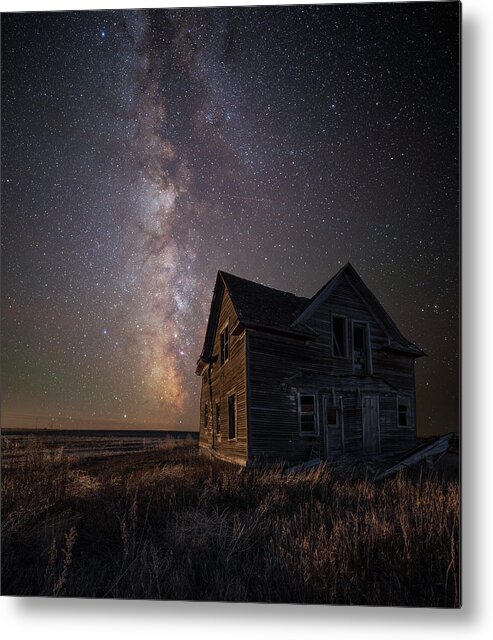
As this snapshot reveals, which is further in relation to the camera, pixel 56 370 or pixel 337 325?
pixel 337 325

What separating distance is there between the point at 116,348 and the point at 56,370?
603 mm

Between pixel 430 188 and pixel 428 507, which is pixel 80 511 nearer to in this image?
pixel 428 507

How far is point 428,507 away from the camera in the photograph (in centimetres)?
454

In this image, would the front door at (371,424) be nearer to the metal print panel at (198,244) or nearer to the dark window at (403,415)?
the metal print panel at (198,244)

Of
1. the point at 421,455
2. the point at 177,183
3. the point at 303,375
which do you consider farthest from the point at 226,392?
the point at 177,183

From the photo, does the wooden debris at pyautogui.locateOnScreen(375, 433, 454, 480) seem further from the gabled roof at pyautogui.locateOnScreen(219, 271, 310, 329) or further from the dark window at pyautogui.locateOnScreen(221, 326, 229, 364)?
the dark window at pyautogui.locateOnScreen(221, 326, 229, 364)

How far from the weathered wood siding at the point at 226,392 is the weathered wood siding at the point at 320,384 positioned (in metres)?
0.15

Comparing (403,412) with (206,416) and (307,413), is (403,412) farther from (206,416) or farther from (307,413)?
(206,416)

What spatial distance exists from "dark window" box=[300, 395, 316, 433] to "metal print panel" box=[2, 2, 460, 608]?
0.64 ft

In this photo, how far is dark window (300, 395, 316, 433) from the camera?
5.43m

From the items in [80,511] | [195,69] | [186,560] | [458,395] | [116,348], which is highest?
[195,69]

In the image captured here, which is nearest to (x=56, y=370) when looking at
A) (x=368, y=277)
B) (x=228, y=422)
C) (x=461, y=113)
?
(x=228, y=422)

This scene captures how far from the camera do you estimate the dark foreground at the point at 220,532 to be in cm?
439

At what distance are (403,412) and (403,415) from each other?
3cm
